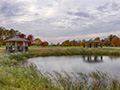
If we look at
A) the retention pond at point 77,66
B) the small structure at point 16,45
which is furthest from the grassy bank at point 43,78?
the small structure at point 16,45

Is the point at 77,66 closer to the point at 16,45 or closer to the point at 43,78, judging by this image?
the point at 43,78

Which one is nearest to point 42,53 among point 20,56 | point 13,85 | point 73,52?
point 20,56

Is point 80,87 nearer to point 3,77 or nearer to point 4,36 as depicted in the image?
point 3,77

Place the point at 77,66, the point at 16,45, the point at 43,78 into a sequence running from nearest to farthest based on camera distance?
the point at 43,78
the point at 77,66
the point at 16,45

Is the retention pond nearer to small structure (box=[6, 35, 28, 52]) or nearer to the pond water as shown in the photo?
the pond water

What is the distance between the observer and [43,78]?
17.0 feet

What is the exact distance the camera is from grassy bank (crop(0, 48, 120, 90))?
14.8 feet

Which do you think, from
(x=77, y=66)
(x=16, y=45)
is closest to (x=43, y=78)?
(x=77, y=66)

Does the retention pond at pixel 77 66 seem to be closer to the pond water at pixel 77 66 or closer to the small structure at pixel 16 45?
the pond water at pixel 77 66

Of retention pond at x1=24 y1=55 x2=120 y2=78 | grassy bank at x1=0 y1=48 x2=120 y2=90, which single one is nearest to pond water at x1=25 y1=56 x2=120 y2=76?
retention pond at x1=24 y1=55 x2=120 y2=78

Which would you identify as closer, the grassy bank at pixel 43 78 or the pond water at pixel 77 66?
the grassy bank at pixel 43 78

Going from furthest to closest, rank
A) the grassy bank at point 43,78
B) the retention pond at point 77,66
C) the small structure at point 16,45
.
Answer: the small structure at point 16,45 → the retention pond at point 77,66 → the grassy bank at point 43,78

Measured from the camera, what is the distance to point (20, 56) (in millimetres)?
15445

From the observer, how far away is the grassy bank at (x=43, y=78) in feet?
14.8
